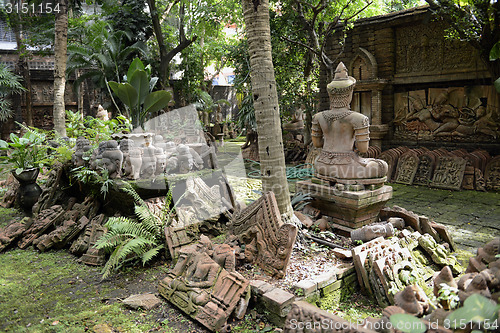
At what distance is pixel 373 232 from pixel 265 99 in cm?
210

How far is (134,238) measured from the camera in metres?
4.41

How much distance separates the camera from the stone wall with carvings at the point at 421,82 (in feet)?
26.5

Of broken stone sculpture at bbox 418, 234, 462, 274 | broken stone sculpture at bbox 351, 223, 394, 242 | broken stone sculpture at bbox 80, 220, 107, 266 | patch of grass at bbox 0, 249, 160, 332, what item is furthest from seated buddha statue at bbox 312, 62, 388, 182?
broken stone sculpture at bbox 80, 220, 107, 266

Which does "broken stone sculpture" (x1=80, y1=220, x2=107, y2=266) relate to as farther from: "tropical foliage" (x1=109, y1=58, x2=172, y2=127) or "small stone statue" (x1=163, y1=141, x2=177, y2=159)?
"tropical foliage" (x1=109, y1=58, x2=172, y2=127)

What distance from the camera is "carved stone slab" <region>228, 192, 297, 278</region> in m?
3.57

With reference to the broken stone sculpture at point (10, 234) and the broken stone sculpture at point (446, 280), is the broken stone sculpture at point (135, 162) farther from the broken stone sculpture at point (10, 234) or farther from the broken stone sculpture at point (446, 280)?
the broken stone sculpture at point (446, 280)

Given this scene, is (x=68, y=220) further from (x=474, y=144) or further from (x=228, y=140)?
(x=228, y=140)

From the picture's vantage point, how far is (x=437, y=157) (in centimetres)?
815

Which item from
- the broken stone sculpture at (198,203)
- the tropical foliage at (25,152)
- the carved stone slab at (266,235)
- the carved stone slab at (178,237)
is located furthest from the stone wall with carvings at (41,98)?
the carved stone slab at (266,235)

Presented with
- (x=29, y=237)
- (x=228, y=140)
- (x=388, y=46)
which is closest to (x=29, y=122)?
(x=228, y=140)

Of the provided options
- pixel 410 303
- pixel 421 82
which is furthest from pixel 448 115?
pixel 410 303

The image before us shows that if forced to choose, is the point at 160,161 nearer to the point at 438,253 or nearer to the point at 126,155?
the point at 126,155

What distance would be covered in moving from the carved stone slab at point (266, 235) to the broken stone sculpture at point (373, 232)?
1.11 meters

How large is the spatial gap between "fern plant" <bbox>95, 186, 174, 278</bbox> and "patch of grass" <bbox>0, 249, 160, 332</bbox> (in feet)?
1.05
